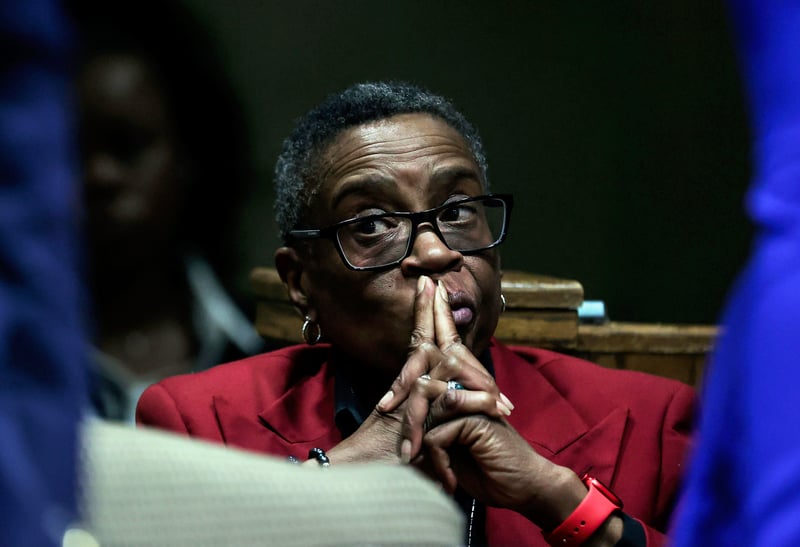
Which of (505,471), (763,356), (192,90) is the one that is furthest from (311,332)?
(763,356)

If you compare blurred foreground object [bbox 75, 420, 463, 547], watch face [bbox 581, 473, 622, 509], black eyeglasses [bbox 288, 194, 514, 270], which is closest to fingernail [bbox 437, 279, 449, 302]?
black eyeglasses [bbox 288, 194, 514, 270]

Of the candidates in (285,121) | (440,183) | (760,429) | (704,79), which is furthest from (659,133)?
(760,429)

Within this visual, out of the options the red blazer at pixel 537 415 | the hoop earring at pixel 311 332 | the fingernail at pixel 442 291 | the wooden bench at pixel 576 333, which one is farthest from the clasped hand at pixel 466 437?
the wooden bench at pixel 576 333

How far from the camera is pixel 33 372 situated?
1.85 ft

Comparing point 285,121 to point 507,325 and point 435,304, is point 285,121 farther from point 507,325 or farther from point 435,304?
point 435,304

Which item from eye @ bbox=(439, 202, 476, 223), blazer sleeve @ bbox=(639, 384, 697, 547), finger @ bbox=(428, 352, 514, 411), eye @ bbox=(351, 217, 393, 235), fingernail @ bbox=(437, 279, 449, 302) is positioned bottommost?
blazer sleeve @ bbox=(639, 384, 697, 547)

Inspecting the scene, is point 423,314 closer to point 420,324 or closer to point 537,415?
point 420,324

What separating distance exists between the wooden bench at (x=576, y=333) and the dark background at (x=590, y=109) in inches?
48.7

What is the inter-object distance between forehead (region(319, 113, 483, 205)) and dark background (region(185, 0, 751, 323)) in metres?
1.69

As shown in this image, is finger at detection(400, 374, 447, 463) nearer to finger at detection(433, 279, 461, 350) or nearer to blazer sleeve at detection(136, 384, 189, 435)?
finger at detection(433, 279, 461, 350)

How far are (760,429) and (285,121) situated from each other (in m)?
3.46

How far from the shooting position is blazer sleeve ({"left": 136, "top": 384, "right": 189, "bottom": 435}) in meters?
2.27

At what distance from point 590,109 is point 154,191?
187 centimetres

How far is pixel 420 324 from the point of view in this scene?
2076 mm
